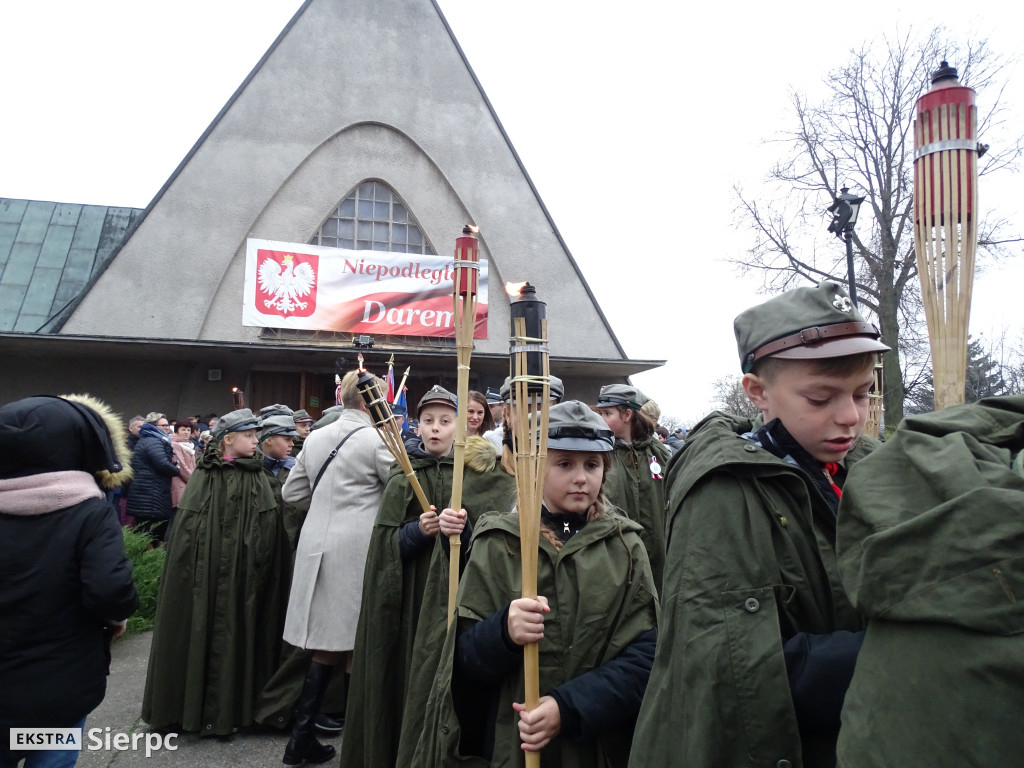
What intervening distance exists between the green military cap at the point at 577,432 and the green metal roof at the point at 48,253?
16306 mm

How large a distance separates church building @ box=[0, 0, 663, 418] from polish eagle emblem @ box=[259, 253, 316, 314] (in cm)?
5

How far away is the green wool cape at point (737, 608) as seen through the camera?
130 centimetres

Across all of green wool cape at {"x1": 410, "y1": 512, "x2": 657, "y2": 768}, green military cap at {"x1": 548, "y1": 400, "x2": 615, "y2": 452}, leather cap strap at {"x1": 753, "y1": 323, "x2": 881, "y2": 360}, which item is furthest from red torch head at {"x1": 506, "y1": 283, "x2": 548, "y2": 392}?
leather cap strap at {"x1": 753, "y1": 323, "x2": 881, "y2": 360}

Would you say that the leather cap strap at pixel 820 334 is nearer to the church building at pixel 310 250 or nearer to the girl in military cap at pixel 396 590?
the girl in military cap at pixel 396 590

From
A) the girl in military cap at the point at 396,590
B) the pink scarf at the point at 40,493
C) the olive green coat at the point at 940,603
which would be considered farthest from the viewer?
the girl in military cap at the point at 396,590

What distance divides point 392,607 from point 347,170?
1507cm

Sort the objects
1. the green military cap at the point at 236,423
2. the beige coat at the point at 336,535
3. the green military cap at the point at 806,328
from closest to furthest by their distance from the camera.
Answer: the green military cap at the point at 806,328
the beige coat at the point at 336,535
the green military cap at the point at 236,423

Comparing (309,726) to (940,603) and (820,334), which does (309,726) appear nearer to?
(820,334)

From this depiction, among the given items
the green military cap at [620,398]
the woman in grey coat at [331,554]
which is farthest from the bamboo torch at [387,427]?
the green military cap at [620,398]

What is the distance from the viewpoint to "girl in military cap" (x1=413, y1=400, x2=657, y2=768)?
206 cm

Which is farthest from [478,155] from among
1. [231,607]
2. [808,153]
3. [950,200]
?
[950,200]

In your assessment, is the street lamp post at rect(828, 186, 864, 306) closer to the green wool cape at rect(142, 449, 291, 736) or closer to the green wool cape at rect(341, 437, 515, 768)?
the green wool cape at rect(341, 437, 515, 768)

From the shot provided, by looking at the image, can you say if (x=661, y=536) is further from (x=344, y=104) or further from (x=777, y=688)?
(x=344, y=104)

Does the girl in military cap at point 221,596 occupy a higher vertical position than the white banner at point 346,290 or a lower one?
lower
